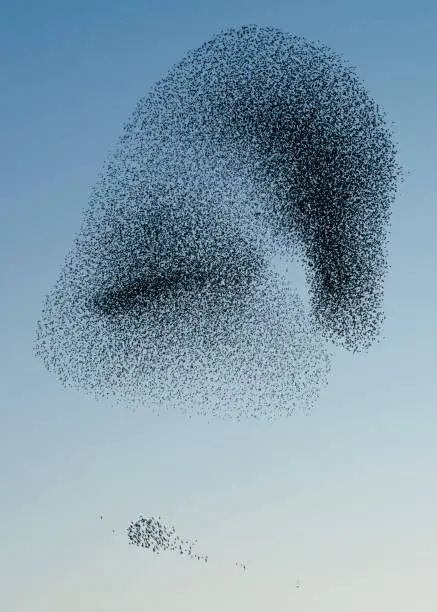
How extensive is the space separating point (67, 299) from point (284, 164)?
661cm

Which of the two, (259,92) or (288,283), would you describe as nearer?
(288,283)

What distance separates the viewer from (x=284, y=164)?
73.6 feet

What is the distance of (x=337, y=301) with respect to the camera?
2181 centimetres

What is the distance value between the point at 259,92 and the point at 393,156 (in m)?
3.92

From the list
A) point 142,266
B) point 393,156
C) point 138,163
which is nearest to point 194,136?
point 138,163

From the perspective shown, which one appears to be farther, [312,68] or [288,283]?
[312,68]

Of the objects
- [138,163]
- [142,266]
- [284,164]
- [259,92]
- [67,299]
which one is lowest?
[67,299]

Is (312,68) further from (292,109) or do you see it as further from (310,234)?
(310,234)

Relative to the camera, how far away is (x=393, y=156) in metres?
22.0

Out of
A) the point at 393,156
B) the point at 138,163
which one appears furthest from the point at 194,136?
the point at 393,156

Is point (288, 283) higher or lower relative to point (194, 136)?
lower

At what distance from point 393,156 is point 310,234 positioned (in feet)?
9.52

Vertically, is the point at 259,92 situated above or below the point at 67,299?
above

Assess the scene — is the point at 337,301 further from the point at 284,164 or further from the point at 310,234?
the point at 284,164
